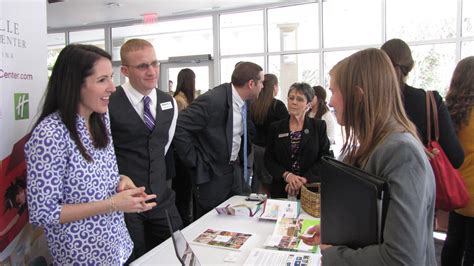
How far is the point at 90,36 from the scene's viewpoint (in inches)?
365

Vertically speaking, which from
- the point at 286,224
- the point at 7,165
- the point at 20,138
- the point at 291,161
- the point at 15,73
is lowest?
the point at 286,224

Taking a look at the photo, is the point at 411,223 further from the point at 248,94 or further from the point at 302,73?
the point at 302,73

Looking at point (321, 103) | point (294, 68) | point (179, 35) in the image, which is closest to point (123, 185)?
point (321, 103)

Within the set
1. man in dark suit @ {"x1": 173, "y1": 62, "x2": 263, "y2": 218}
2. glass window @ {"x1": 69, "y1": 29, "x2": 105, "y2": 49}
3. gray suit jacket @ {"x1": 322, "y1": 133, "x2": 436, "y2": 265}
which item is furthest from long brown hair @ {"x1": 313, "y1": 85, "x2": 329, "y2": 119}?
glass window @ {"x1": 69, "y1": 29, "x2": 105, "y2": 49}

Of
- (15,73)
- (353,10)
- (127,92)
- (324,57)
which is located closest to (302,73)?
(324,57)

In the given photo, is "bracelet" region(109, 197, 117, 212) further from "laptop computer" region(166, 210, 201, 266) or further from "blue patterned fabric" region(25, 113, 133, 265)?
"laptop computer" region(166, 210, 201, 266)

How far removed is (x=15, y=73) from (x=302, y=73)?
6.35 metres

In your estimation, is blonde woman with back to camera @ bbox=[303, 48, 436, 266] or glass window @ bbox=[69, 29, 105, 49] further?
glass window @ bbox=[69, 29, 105, 49]

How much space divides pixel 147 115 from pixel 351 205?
4.59 feet

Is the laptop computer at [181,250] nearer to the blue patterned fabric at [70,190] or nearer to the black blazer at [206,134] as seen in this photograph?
the blue patterned fabric at [70,190]

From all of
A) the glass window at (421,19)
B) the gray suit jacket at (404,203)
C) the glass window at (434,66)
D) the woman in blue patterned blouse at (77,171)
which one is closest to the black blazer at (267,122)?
the woman in blue patterned blouse at (77,171)

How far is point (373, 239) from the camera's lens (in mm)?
980

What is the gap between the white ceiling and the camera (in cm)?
717

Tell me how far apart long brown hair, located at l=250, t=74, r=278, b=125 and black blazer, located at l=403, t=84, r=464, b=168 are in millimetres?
1626
